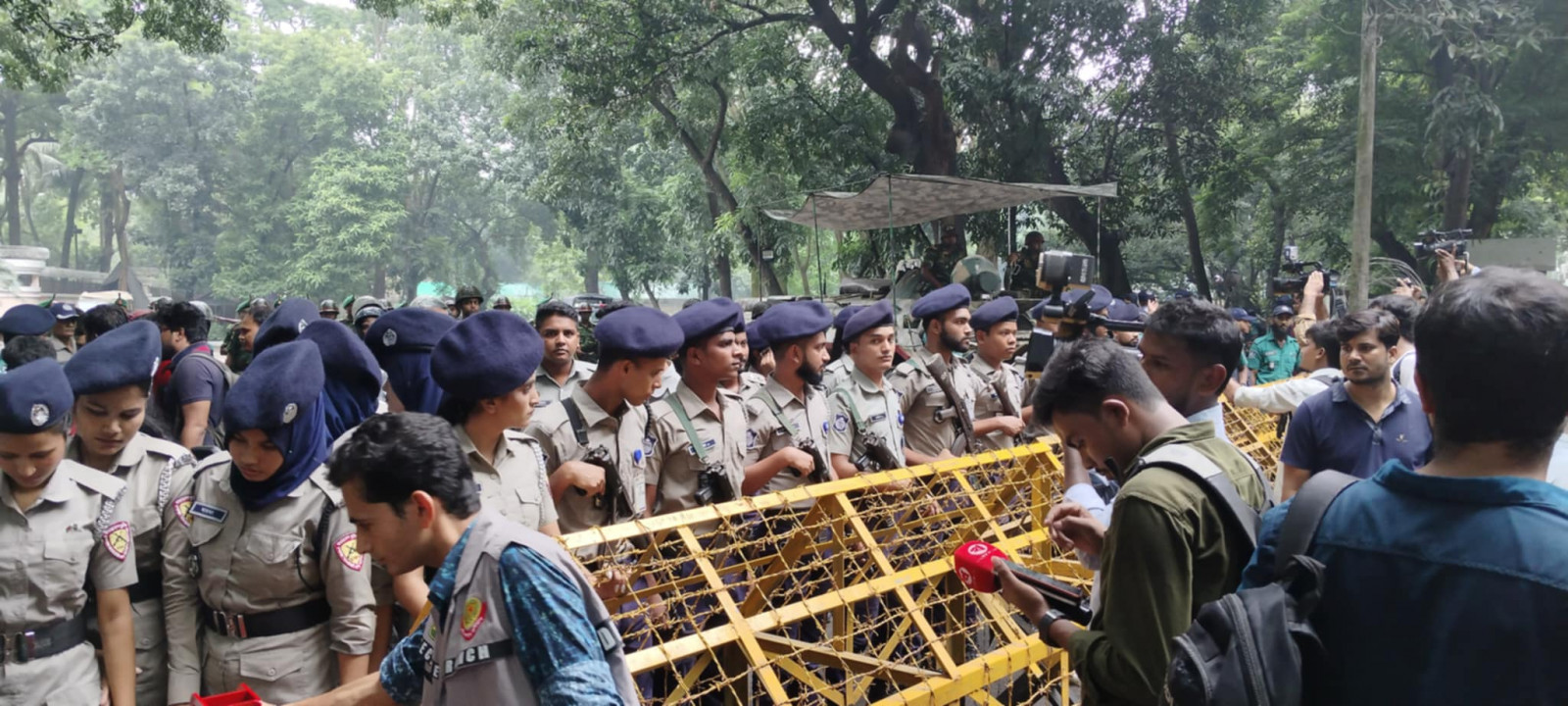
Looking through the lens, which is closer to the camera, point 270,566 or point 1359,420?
point 270,566

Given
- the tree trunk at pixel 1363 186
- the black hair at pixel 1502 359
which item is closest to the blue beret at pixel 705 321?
the black hair at pixel 1502 359

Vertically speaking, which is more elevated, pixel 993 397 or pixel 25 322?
pixel 25 322

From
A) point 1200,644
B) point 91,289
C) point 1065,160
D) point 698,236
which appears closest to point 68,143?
point 91,289

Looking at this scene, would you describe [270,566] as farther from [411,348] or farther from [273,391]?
[411,348]

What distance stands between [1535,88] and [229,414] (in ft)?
63.5

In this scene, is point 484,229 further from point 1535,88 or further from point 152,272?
point 1535,88

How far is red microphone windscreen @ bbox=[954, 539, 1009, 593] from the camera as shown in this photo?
232 centimetres

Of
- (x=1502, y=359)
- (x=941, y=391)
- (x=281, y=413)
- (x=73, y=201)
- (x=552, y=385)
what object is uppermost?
(x=1502, y=359)

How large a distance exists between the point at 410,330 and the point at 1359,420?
3448 mm

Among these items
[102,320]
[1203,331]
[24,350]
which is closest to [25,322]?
[102,320]

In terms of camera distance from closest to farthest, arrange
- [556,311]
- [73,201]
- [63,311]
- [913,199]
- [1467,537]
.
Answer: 1. [1467,537]
2. [556,311]
3. [63,311]
4. [913,199]
5. [73,201]

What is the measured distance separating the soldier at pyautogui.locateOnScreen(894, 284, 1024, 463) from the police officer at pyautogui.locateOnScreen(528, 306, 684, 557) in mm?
2054

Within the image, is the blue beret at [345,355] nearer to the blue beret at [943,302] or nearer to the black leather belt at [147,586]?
Result: the black leather belt at [147,586]

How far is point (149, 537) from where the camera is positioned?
2684 mm
